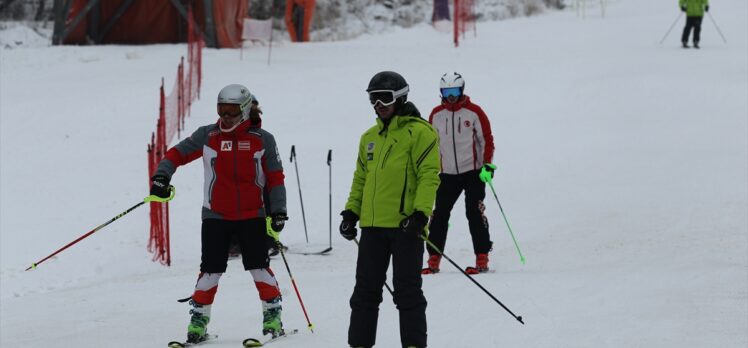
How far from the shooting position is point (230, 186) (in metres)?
6.62

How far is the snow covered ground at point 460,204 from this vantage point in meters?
7.59

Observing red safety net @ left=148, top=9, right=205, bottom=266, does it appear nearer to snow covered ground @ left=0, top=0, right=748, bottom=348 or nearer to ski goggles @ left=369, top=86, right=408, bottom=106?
snow covered ground @ left=0, top=0, right=748, bottom=348

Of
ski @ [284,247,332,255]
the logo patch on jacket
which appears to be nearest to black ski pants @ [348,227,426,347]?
the logo patch on jacket

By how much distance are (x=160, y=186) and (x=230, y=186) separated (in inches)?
16.4

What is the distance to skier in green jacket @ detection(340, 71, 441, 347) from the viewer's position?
5.91m

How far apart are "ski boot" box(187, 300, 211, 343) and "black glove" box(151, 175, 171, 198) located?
0.69 meters

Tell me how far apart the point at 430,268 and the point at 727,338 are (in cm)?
319

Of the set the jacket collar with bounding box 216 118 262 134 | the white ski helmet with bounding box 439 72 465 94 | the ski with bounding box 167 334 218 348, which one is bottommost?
the ski with bounding box 167 334 218 348

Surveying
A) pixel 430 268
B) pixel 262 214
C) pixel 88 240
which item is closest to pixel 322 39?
pixel 88 240

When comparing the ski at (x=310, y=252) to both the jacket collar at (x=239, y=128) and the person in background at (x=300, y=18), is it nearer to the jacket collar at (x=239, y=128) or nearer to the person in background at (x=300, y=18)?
the jacket collar at (x=239, y=128)

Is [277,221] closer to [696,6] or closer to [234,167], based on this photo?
[234,167]

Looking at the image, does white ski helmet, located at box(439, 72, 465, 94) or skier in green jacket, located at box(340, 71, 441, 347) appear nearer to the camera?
skier in green jacket, located at box(340, 71, 441, 347)

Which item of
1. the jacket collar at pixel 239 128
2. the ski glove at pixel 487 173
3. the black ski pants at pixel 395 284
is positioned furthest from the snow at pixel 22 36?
the black ski pants at pixel 395 284

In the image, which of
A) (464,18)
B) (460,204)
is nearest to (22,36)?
(464,18)
